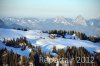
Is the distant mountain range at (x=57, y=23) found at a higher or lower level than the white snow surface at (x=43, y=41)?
higher

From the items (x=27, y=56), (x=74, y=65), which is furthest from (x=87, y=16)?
(x=27, y=56)

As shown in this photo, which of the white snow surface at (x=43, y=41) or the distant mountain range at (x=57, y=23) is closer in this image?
the white snow surface at (x=43, y=41)

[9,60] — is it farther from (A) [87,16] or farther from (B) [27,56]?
(A) [87,16]

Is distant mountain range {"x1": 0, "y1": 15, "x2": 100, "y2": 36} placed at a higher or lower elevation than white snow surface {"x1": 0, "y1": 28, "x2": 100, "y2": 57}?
higher

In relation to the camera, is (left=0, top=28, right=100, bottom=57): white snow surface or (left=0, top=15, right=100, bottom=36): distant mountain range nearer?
(left=0, top=28, right=100, bottom=57): white snow surface
